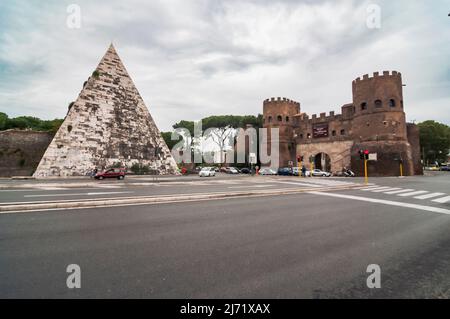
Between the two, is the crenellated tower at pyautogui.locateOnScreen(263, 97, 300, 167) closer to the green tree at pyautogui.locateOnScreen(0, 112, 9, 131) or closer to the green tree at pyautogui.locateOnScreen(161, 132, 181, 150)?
the green tree at pyautogui.locateOnScreen(161, 132, 181, 150)

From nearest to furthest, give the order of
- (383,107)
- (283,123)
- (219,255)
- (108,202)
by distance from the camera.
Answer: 1. (219,255)
2. (108,202)
3. (383,107)
4. (283,123)

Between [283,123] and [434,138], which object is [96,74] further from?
[434,138]

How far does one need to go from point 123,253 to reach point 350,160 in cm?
4118

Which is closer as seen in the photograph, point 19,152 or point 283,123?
point 19,152

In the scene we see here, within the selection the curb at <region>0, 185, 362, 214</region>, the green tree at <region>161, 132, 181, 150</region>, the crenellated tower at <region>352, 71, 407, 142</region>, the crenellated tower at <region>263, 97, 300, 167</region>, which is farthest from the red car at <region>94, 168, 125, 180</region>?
the green tree at <region>161, 132, 181, 150</region>

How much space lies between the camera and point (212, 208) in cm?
728

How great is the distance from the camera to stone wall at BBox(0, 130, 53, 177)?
79.2 ft

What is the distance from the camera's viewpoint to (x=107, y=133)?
909 inches

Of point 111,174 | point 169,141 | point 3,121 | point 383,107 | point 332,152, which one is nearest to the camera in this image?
point 111,174

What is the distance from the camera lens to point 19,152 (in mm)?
24812

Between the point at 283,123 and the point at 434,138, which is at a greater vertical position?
the point at 283,123

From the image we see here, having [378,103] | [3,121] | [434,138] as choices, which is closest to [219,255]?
[378,103]

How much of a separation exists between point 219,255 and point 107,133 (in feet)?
76.4

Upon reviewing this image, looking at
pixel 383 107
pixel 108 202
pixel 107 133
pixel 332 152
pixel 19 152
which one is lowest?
pixel 108 202
